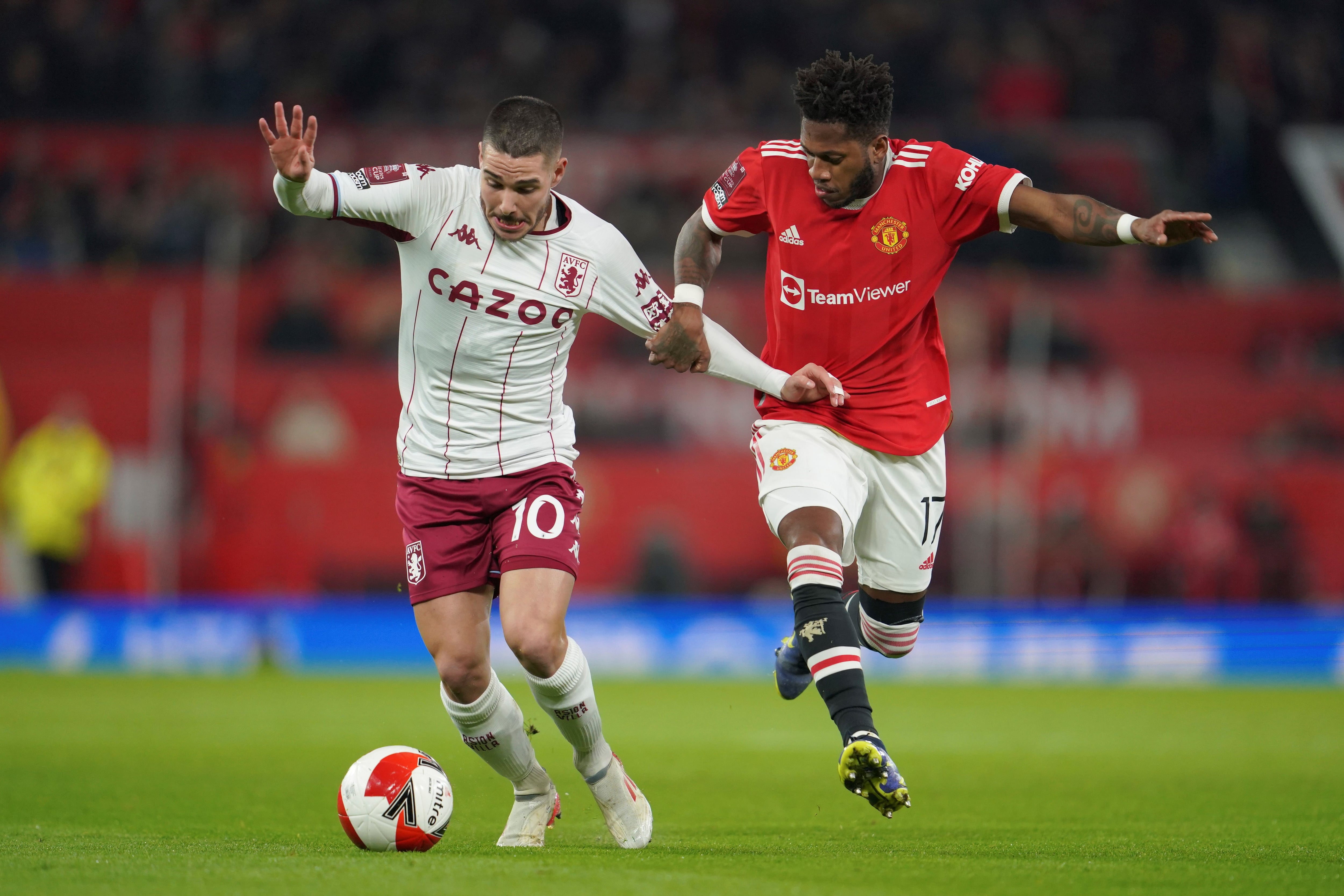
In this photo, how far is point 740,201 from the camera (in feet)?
23.2

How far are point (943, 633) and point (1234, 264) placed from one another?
326 inches

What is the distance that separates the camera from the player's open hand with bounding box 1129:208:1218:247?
600 cm

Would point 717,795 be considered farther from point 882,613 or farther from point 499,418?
point 499,418

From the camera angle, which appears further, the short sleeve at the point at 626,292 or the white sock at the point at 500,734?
the short sleeve at the point at 626,292

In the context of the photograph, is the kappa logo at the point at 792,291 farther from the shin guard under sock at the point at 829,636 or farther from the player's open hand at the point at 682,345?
the shin guard under sock at the point at 829,636

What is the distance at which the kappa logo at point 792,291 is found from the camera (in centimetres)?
696

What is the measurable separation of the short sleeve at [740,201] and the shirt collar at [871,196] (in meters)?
0.38

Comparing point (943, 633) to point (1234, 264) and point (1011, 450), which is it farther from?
point (1234, 264)

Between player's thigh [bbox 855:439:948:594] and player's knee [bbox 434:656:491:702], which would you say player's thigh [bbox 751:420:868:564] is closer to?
player's thigh [bbox 855:439:948:594]

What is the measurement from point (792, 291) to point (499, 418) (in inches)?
54.2

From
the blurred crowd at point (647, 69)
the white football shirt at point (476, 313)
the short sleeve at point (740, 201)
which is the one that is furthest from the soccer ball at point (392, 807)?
the blurred crowd at point (647, 69)

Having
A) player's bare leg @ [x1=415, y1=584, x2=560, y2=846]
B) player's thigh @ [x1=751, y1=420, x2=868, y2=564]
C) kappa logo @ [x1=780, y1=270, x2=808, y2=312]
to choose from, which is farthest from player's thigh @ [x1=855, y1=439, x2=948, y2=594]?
player's bare leg @ [x1=415, y1=584, x2=560, y2=846]

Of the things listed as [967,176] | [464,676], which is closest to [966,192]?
[967,176]

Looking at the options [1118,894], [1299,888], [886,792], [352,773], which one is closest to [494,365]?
[352,773]
